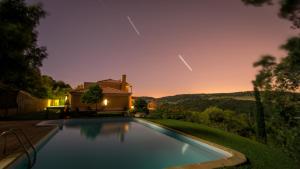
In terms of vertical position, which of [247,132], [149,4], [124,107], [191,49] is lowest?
[247,132]

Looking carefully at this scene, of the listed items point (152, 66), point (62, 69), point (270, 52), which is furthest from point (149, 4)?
point (62, 69)

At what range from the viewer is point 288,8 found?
5.56 metres

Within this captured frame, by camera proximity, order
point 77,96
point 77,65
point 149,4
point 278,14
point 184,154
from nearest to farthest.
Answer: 1. point 278,14
2. point 184,154
3. point 149,4
4. point 77,96
5. point 77,65

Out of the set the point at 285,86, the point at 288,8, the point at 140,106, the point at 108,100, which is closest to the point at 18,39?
the point at 140,106

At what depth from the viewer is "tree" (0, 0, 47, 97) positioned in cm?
1602

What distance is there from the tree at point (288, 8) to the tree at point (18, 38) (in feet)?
53.4

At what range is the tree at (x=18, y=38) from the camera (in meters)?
16.0

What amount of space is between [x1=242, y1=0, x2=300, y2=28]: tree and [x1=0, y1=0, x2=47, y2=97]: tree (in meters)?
16.3

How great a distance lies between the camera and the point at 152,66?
34.6m

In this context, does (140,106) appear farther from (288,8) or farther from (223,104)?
(288,8)

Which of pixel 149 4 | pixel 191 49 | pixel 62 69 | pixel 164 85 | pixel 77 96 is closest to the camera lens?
pixel 149 4

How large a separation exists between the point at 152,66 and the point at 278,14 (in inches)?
1142

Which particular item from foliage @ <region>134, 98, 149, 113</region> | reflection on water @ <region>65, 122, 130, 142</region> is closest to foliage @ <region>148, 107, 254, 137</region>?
foliage @ <region>134, 98, 149, 113</region>

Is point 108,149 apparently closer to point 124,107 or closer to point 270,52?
point 270,52
